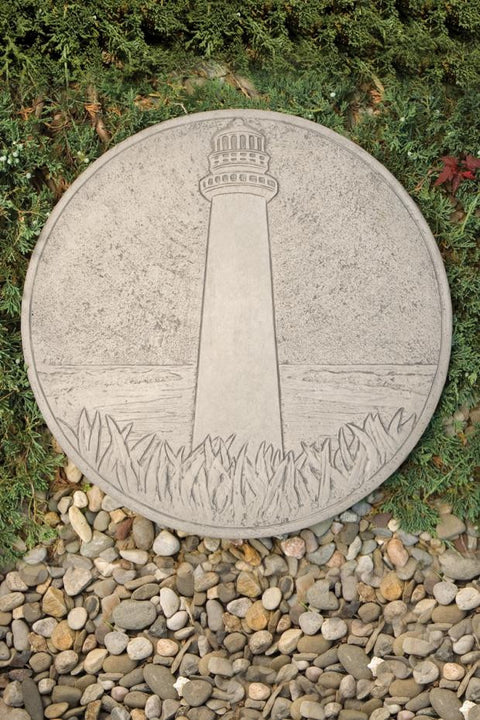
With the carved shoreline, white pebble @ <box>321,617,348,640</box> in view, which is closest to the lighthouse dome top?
the carved shoreline

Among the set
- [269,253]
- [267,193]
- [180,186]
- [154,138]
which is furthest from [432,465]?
[154,138]

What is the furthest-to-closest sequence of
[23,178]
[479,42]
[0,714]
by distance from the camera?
[479,42] < [23,178] < [0,714]

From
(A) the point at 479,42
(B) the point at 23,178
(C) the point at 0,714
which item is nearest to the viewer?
(C) the point at 0,714

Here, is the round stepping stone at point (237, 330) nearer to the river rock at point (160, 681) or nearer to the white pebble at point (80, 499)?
the white pebble at point (80, 499)

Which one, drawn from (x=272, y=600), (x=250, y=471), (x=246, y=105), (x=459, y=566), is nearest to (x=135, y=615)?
(x=272, y=600)

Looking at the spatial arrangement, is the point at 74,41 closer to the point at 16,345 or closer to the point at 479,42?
the point at 16,345
